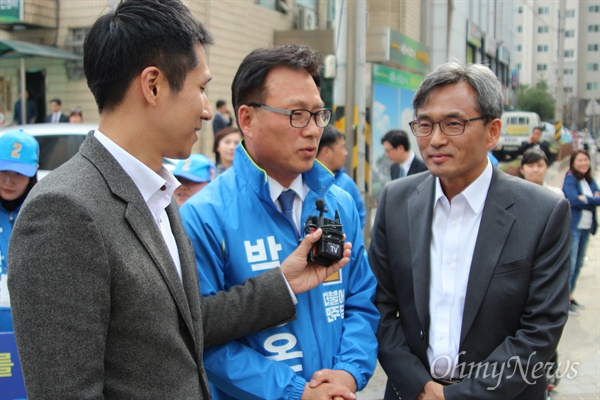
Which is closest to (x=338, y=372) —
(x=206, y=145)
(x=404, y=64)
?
(x=206, y=145)

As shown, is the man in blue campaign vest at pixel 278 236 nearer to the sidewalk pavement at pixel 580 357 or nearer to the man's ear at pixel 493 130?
the man's ear at pixel 493 130

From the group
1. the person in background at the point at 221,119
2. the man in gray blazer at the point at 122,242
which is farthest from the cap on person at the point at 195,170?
the person in background at the point at 221,119

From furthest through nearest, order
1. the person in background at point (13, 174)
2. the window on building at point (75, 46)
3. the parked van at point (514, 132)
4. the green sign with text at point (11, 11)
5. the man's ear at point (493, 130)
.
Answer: the parked van at point (514, 132) < the window on building at point (75, 46) < the green sign with text at point (11, 11) < the person in background at point (13, 174) < the man's ear at point (493, 130)

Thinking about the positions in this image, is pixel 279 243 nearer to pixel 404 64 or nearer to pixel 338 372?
pixel 338 372

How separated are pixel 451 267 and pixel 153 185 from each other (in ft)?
4.23

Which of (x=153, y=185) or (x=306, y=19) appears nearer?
(x=153, y=185)

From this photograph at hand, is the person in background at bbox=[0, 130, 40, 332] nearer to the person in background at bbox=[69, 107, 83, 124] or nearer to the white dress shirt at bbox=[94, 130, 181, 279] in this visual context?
the white dress shirt at bbox=[94, 130, 181, 279]

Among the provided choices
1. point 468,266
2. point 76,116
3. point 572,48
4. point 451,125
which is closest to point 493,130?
point 451,125

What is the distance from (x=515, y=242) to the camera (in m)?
2.31

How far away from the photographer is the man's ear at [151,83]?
1.56 metres

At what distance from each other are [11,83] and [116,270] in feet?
38.2

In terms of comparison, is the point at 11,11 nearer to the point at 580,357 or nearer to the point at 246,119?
the point at 246,119

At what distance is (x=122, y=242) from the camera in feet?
4.81

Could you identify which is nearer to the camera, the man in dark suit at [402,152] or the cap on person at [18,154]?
the cap on person at [18,154]
